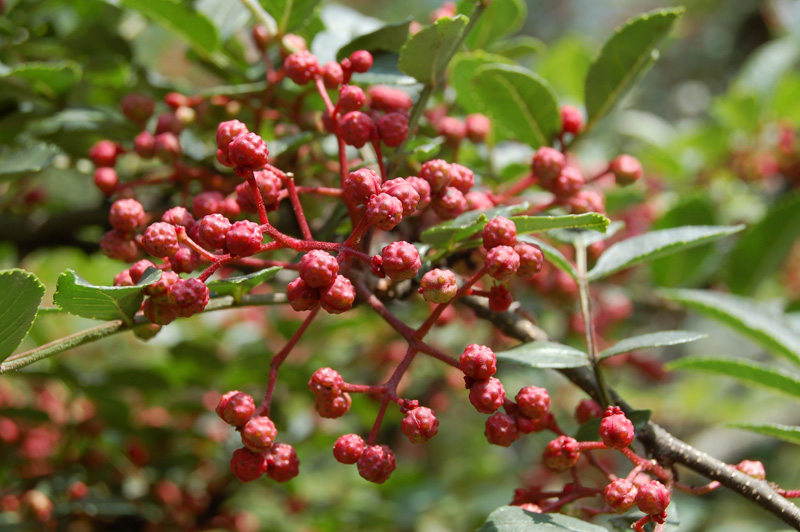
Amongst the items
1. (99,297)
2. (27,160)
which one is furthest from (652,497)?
(27,160)

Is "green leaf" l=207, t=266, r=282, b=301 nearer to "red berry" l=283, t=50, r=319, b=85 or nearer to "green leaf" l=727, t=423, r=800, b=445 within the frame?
"red berry" l=283, t=50, r=319, b=85

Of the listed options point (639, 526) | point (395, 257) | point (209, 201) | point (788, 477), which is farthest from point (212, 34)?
point (788, 477)

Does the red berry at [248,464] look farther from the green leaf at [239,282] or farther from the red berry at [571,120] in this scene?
the red berry at [571,120]

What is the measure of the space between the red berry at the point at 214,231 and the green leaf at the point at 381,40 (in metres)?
0.48

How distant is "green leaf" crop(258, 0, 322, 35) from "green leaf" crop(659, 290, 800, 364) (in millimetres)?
853

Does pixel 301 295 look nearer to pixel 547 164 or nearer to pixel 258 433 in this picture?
pixel 258 433

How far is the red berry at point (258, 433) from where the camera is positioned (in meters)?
0.86

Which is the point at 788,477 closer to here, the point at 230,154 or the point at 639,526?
the point at 639,526

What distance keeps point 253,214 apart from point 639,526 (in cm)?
69

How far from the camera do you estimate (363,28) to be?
5.13 ft

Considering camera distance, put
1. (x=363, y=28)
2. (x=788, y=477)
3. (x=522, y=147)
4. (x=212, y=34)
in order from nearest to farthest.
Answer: (x=212, y=34), (x=363, y=28), (x=522, y=147), (x=788, y=477)

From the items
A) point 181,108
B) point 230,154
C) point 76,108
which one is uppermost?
Result: point 230,154

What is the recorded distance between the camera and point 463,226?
919mm

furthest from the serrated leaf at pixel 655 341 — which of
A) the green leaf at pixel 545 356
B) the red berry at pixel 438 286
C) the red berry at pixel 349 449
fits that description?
the red berry at pixel 349 449
